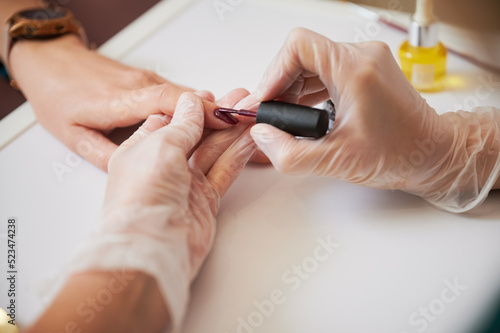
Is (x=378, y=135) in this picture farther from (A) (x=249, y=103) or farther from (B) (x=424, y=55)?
(B) (x=424, y=55)

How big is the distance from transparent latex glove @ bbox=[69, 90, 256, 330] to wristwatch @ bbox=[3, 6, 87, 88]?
1.81 feet

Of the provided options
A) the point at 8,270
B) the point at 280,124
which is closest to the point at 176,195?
the point at 280,124

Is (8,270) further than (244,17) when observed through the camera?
No

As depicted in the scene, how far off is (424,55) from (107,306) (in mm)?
916

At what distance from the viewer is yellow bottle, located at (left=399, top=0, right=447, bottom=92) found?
1170 millimetres

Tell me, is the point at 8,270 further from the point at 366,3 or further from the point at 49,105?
the point at 366,3

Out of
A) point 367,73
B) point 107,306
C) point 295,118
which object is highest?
point 367,73

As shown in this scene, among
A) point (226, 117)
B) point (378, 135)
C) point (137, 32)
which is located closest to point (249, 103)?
point (226, 117)

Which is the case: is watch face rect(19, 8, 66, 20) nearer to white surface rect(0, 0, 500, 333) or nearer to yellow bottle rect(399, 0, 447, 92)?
white surface rect(0, 0, 500, 333)

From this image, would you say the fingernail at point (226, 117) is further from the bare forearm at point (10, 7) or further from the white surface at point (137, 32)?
the bare forearm at point (10, 7)

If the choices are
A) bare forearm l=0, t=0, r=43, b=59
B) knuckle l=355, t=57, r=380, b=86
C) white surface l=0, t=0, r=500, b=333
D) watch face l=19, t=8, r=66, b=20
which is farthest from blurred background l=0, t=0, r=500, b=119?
knuckle l=355, t=57, r=380, b=86

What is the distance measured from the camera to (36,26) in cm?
143

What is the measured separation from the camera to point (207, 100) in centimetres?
113

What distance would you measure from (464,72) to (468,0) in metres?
0.34
